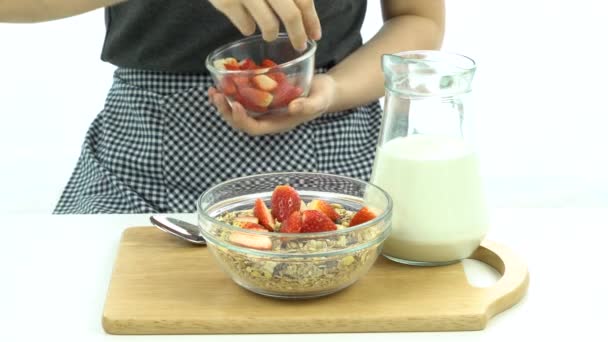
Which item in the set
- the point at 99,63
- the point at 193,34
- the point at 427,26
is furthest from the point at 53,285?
the point at 99,63

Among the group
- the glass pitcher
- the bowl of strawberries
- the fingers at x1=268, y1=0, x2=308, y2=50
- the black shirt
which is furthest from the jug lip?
the black shirt

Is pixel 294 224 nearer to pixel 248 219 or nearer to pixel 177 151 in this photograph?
pixel 248 219

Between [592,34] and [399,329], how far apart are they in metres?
2.17

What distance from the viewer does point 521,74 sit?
284 cm

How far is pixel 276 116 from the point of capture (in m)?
1.26

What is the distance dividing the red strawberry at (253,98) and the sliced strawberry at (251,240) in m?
0.33

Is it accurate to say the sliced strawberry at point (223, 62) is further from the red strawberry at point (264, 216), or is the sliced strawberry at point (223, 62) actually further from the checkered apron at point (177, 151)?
the red strawberry at point (264, 216)

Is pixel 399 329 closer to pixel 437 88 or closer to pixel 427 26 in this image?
pixel 437 88

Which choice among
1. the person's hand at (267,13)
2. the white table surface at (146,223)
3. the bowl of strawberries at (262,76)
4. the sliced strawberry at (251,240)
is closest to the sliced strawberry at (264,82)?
the bowl of strawberries at (262,76)

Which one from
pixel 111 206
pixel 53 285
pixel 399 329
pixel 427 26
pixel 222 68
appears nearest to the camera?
pixel 399 329

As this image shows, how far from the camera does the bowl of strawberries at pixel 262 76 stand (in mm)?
1163

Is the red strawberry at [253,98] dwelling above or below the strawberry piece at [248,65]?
below

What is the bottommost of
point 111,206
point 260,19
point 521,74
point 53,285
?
point 521,74

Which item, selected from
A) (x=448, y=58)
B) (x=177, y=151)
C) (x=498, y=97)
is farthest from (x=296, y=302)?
(x=498, y=97)
